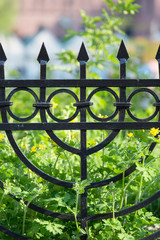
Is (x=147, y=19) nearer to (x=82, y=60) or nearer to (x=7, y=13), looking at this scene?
(x=7, y=13)

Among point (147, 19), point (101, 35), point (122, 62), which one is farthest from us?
point (147, 19)

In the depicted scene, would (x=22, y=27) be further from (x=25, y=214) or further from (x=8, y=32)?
(x=25, y=214)

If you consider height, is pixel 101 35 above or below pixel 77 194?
above

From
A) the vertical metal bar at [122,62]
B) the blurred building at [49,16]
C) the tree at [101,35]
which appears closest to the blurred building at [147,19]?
the blurred building at [49,16]

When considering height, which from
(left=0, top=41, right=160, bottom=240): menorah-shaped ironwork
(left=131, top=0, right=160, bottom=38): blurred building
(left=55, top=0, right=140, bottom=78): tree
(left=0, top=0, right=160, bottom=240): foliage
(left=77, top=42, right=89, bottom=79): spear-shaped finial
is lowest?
(left=0, top=0, right=160, bottom=240): foliage

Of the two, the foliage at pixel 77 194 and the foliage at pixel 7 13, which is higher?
the foliage at pixel 7 13

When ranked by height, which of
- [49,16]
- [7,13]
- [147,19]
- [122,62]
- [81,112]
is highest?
[49,16]

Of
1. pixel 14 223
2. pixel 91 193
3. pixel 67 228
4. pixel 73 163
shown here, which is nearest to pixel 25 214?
pixel 14 223

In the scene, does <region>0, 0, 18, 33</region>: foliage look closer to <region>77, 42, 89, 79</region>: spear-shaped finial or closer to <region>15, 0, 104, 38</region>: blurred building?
<region>15, 0, 104, 38</region>: blurred building

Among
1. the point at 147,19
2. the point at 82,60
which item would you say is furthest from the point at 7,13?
the point at 82,60

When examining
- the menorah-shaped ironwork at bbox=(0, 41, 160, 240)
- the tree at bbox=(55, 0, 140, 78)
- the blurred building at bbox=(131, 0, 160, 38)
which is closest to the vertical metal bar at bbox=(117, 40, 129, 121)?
the menorah-shaped ironwork at bbox=(0, 41, 160, 240)

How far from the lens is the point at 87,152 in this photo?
196 centimetres

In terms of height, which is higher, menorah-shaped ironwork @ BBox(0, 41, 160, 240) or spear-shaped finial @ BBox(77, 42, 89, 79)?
spear-shaped finial @ BBox(77, 42, 89, 79)

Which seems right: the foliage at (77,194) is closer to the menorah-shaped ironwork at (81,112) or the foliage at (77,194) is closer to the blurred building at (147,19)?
the menorah-shaped ironwork at (81,112)
